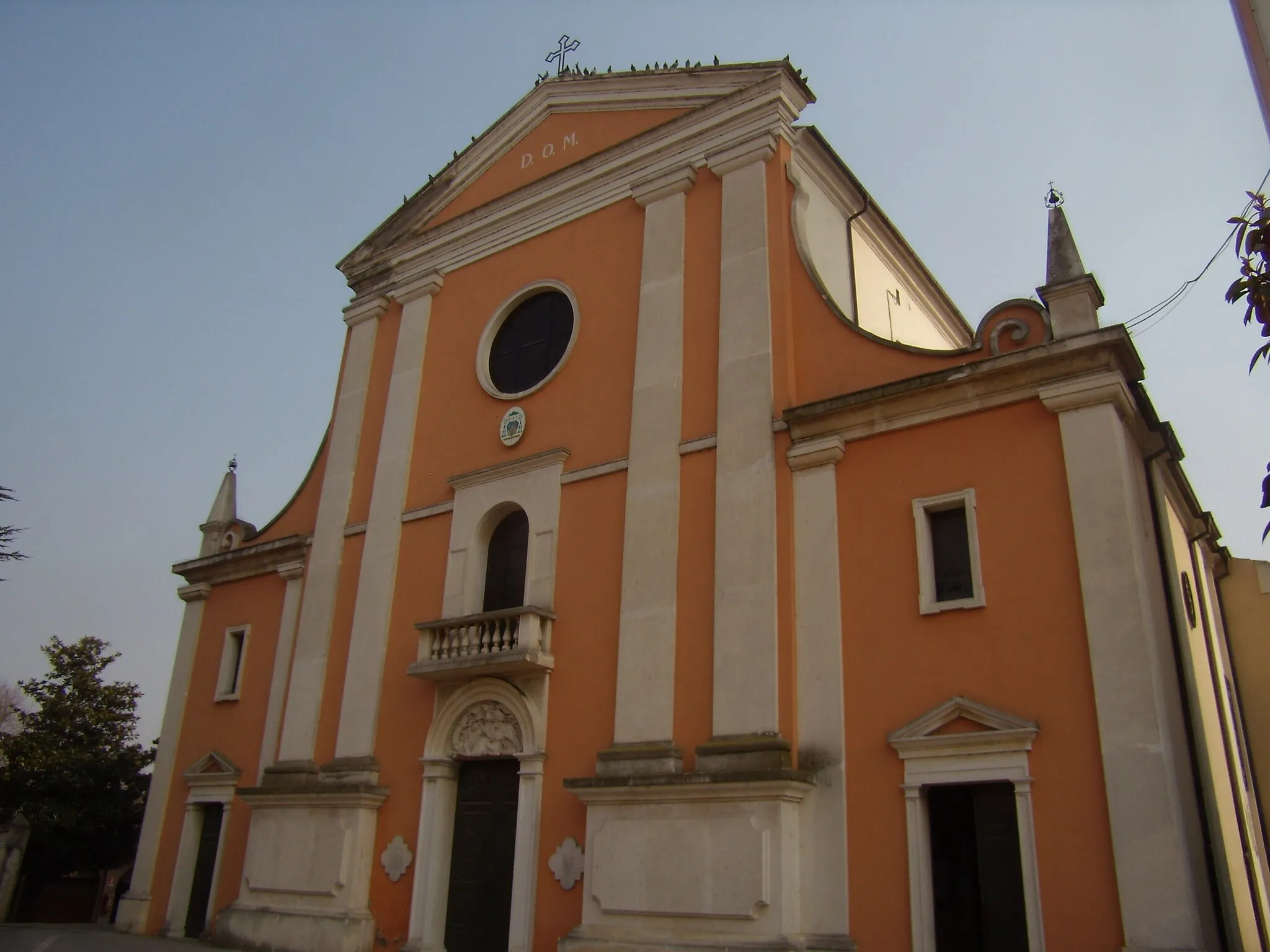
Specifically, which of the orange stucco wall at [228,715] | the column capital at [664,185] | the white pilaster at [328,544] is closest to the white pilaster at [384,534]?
the white pilaster at [328,544]

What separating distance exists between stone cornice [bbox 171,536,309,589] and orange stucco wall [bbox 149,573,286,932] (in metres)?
0.16

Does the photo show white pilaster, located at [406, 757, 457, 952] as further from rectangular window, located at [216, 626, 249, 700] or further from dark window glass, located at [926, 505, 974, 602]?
dark window glass, located at [926, 505, 974, 602]

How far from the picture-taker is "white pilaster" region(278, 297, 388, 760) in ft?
→ 53.1

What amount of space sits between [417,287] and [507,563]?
19.1ft

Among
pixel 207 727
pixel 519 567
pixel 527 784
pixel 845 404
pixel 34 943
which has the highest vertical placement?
pixel 845 404

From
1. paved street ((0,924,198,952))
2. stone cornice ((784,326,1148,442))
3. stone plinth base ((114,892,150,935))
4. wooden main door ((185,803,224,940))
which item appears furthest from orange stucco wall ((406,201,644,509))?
stone plinth base ((114,892,150,935))

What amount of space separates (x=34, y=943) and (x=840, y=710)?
11955 millimetres

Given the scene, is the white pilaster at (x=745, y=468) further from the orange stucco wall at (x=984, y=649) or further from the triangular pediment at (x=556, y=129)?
the triangular pediment at (x=556, y=129)

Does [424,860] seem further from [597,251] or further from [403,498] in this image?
[597,251]

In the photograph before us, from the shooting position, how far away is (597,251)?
16094mm

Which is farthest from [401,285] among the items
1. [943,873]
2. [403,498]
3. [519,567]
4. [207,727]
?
[943,873]

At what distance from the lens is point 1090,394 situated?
10789mm

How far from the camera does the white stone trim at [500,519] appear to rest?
14.4m

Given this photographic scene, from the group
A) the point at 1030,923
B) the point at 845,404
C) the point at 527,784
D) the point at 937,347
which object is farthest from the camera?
the point at 937,347
